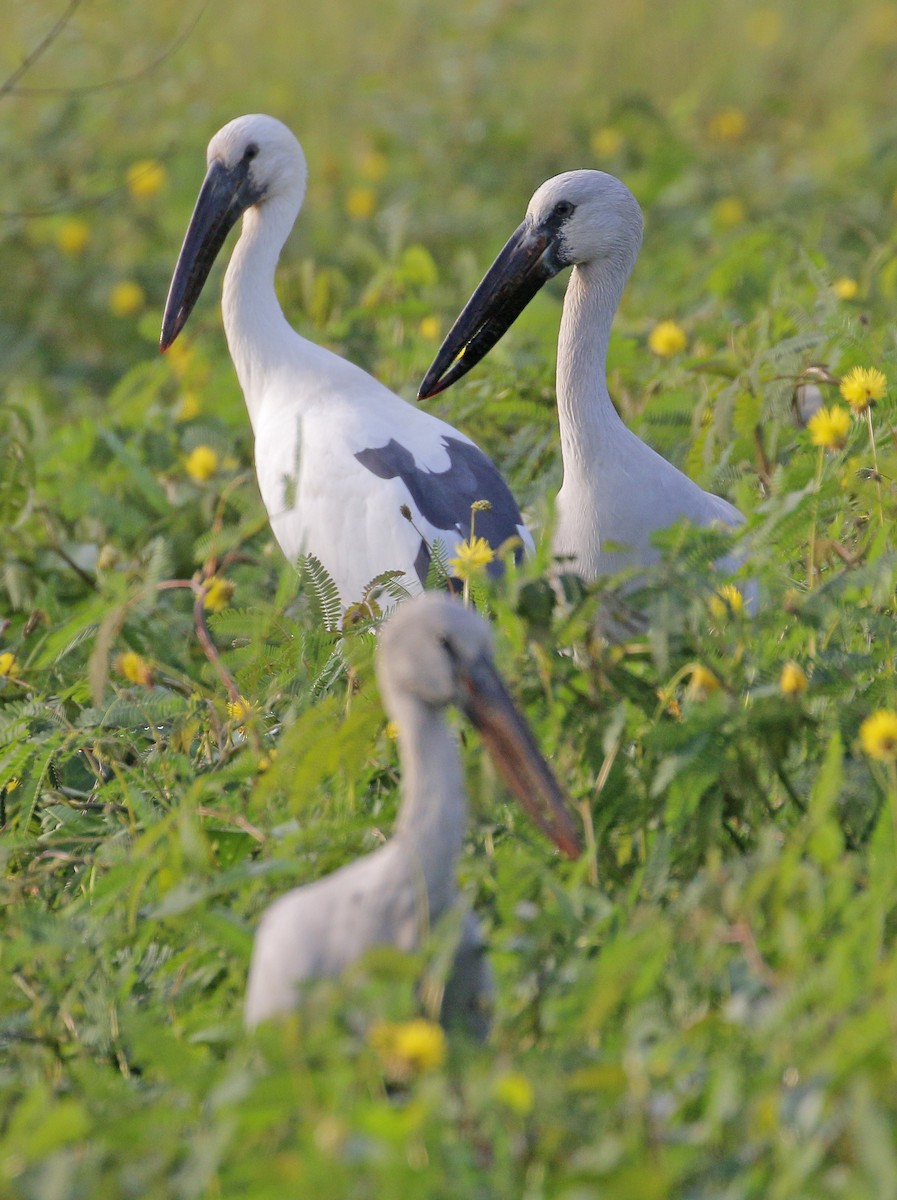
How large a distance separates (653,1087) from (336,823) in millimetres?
849

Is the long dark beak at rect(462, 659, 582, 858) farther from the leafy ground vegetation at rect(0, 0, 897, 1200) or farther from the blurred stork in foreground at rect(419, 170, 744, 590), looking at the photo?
the blurred stork in foreground at rect(419, 170, 744, 590)

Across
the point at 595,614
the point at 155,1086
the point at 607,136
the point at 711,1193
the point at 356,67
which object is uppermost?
the point at 356,67

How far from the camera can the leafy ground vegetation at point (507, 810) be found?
7.22ft

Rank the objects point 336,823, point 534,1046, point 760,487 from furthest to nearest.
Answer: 1. point 760,487
2. point 336,823
3. point 534,1046

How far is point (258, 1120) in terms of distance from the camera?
2193mm

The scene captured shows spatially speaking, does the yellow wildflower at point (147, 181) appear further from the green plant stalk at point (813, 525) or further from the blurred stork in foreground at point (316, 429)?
the green plant stalk at point (813, 525)

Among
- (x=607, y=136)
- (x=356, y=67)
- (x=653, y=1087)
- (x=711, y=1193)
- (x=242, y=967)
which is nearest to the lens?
(x=711, y=1193)

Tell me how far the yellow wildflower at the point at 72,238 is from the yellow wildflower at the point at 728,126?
140 inches

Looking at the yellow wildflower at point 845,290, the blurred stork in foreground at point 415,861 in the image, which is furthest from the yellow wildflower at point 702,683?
the yellow wildflower at point 845,290

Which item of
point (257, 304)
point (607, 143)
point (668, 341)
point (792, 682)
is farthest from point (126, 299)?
point (792, 682)

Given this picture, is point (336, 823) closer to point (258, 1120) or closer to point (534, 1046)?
point (534, 1046)

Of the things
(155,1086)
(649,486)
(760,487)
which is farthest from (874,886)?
(760,487)

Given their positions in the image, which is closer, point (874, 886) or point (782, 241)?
point (874, 886)

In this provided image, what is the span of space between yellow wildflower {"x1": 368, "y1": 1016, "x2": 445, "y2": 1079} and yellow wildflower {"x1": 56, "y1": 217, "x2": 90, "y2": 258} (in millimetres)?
7047
